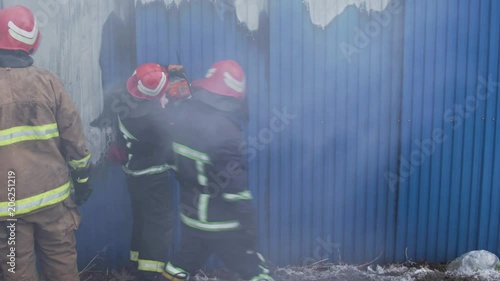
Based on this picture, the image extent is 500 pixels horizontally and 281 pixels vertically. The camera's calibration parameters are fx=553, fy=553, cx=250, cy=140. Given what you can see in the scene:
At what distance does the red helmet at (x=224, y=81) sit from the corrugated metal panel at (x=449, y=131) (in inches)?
67.1

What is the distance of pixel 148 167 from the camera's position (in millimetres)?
4730

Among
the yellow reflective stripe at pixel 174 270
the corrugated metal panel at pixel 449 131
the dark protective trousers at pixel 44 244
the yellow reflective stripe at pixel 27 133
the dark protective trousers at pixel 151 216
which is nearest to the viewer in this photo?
the yellow reflective stripe at pixel 27 133

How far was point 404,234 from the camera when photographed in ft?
17.5

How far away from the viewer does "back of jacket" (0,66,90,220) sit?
3.76 meters

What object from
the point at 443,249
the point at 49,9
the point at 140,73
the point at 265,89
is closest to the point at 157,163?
the point at 140,73

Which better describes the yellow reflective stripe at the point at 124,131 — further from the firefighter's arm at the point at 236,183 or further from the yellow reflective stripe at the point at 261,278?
the yellow reflective stripe at the point at 261,278

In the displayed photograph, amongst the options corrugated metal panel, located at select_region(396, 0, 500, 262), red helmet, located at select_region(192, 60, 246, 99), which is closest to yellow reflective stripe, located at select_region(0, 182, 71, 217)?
red helmet, located at select_region(192, 60, 246, 99)

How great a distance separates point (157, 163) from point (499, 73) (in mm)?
3231

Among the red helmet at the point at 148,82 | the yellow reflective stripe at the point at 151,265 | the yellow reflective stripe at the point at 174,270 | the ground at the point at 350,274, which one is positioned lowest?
the ground at the point at 350,274

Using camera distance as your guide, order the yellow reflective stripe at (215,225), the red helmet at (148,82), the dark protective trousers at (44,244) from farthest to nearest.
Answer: the red helmet at (148,82) < the yellow reflective stripe at (215,225) < the dark protective trousers at (44,244)

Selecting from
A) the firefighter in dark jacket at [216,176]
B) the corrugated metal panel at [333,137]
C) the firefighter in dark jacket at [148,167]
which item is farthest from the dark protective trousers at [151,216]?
the corrugated metal panel at [333,137]

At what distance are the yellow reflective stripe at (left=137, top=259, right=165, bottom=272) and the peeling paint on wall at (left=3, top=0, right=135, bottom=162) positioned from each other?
1379mm

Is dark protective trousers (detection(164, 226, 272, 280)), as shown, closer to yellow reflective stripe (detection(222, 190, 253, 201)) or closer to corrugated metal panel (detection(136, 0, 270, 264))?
yellow reflective stripe (detection(222, 190, 253, 201))

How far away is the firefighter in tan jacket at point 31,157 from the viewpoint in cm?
377
